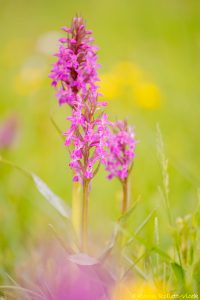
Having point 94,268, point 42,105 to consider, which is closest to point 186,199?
point 94,268

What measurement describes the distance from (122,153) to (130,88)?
8.86 ft

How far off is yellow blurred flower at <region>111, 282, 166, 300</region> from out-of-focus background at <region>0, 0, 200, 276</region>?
226 mm

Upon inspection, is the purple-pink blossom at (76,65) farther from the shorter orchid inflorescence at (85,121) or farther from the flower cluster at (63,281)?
the flower cluster at (63,281)

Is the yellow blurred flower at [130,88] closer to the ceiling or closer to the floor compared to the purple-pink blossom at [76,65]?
closer to the ceiling

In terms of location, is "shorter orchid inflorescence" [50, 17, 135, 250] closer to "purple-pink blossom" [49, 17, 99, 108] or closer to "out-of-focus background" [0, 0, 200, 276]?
"purple-pink blossom" [49, 17, 99, 108]

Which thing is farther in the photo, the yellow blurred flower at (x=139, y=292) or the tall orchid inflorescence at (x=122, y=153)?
the tall orchid inflorescence at (x=122, y=153)

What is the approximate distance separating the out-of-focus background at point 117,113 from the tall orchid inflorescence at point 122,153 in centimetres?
16

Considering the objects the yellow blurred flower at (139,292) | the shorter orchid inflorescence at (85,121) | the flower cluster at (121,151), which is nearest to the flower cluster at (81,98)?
the shorter orchid inflorescence at (85,121)

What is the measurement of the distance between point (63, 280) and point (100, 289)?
12 centimetres

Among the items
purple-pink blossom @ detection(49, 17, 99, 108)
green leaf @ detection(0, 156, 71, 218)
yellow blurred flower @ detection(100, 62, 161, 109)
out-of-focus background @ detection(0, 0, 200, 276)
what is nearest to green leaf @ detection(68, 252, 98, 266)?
green leaf @ detection(0, 156, 71, 218)

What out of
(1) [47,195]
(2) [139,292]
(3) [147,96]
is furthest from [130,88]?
(2) [139,292]

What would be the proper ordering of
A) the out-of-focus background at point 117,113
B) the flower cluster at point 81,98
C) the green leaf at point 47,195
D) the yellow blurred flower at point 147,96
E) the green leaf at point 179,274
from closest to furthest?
the green leaf at point 179,274 < the flower cluster at point 81,98 < the green leaf at point 47,195 < the out-of-focus background at point 117,113 < the yellow blurred flower at point 147,96

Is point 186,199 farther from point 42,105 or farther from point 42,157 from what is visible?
point 42,105

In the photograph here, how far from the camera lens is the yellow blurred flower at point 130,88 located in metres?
4.38
